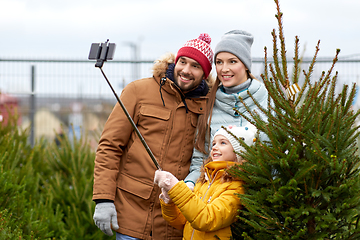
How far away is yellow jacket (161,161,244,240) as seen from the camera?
2.44 meters

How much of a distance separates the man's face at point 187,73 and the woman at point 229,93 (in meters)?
0.18

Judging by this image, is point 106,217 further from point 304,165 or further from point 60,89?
point 60,89

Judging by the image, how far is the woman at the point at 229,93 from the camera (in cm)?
301

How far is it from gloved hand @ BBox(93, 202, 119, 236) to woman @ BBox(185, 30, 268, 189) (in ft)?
1.89

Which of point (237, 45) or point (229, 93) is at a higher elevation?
point (237, 45)

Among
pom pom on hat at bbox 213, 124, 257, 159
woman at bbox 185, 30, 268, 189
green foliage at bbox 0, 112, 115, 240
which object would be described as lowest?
green foliage at bbox 0, 112, 115, 240

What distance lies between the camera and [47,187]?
5.45 meters

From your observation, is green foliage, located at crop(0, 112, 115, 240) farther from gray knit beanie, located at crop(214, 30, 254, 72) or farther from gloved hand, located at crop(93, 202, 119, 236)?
gray knit beanie, located at crop(214, 30, 254, 72)

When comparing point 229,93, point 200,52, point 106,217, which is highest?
point 200,52

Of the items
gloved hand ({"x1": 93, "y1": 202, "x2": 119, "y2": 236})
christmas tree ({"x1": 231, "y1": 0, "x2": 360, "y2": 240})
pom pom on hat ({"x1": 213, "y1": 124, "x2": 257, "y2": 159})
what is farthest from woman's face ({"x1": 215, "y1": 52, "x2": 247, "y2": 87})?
gloved hand ({"x1": 93, "y1": 202, "x2": 119, "y2": 236})

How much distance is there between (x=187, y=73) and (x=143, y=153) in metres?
0.68

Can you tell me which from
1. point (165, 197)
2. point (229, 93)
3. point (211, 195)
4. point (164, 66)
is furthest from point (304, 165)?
point (164, 66)

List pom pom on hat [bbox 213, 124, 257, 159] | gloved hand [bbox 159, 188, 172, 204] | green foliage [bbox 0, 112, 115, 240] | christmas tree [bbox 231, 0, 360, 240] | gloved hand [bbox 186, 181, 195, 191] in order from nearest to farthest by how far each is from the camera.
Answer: christmas tree [bbox 231, 0, 360, 240]
gloved hand [bbox 159, 188, 172, 204]
pom pom on hat [bbox 213, 124, 257, 159]
gloved hand [bbox 186, 181, 195, 191]
green foliage [bbox 0, 112, 115, 240]

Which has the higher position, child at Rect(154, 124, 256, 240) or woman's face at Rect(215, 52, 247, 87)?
woman's face at Rect(215, 52, 247, 87)
